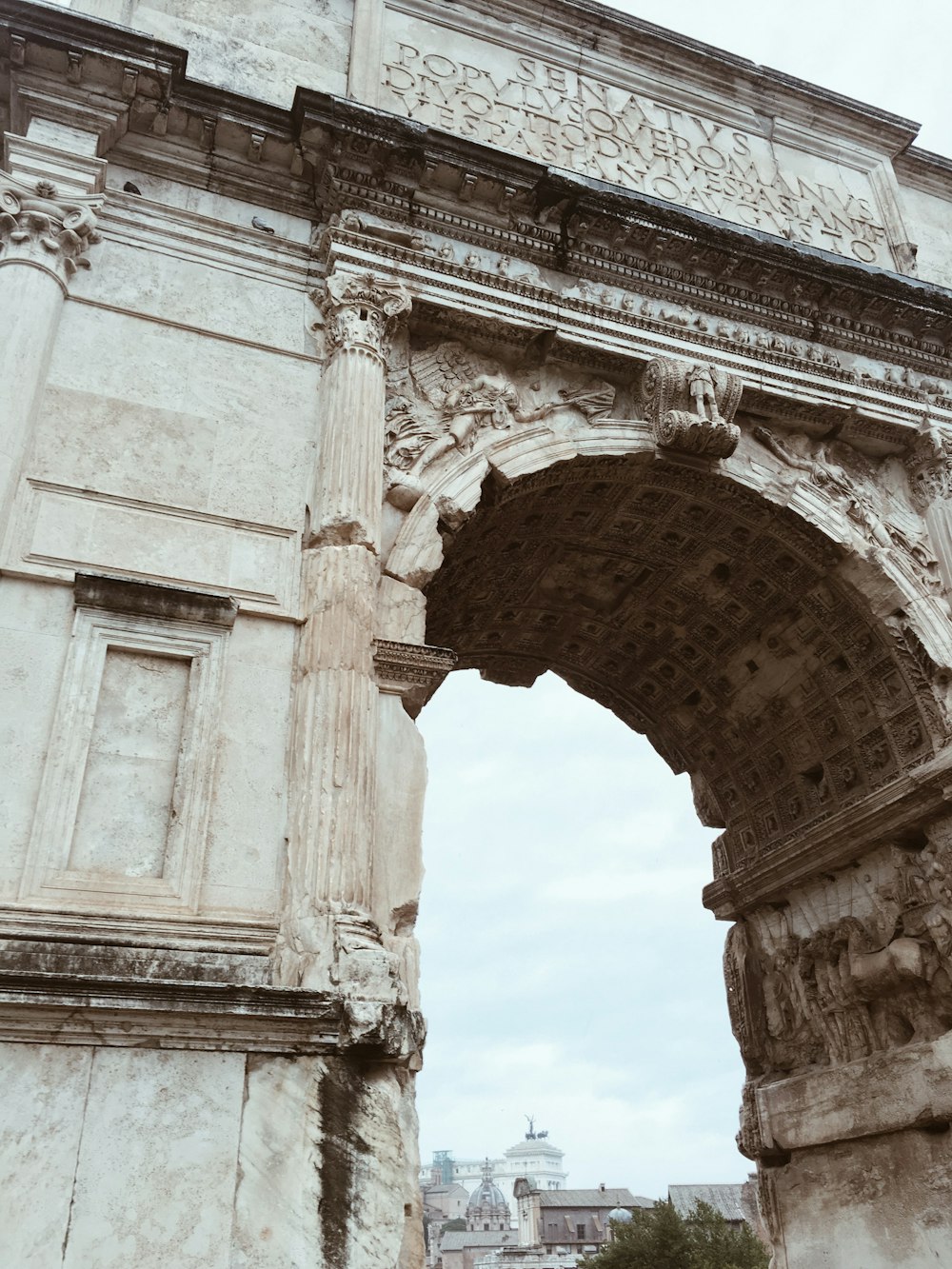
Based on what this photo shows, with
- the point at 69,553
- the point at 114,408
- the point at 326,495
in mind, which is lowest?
the point at 69,553

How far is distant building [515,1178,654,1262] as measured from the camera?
45.7 meters

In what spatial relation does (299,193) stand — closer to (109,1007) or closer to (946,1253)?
(109,1007)

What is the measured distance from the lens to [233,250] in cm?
740

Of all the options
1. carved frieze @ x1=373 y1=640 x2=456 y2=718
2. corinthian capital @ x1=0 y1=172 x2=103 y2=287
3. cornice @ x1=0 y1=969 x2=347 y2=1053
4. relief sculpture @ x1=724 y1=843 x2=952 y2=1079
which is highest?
corinthian capital @ x1=0 y1=172 x2=103 y2=287

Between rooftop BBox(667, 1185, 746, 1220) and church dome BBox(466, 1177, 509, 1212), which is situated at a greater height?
church dome BBox(466, 1177, 509, 1212)

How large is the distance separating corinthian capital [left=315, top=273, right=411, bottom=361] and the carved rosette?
80.0 inches

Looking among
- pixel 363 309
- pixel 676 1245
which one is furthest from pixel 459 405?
pixel 676 1245

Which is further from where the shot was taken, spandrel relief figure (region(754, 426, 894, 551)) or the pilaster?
spandrel relief figure (region(754, 426, 894, 551))

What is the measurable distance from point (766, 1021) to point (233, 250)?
782 centimetres

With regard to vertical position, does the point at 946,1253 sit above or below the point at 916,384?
below

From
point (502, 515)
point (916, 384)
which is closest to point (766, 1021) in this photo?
point (502, 515)

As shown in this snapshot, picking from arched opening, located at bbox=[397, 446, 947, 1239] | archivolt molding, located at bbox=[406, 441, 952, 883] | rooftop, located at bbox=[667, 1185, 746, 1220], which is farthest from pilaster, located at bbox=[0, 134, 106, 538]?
rooftop, located at bbox=[667, 1185, 746, 1220]

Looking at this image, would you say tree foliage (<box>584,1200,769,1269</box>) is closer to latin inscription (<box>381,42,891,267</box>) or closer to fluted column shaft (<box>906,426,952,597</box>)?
fluted column shaft (<box>906,426,952,597</box>)

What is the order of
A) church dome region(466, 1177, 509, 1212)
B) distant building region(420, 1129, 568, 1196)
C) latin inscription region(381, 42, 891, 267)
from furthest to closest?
distant building region(420, 1129, 568, 1196)
church dome region(466, 1177, 509, 1212)
latin inscription region(381, 42, 891, 267)
